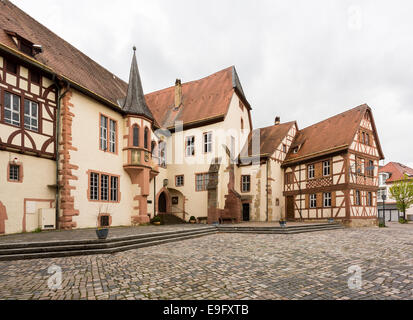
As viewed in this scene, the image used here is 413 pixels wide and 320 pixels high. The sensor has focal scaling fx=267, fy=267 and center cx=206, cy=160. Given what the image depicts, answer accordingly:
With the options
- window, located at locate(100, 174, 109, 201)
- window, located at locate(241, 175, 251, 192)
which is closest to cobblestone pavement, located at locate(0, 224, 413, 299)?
window, located at locate(100, 174, 109, 201)

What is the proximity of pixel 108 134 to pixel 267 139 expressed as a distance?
15.9 metres

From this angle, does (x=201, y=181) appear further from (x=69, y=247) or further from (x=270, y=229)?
(x=69, y=247)

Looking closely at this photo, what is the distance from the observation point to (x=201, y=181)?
A: 900 inches

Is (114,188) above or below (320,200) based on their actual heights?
above

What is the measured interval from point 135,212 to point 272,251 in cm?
1146

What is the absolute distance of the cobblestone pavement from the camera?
15.4ft

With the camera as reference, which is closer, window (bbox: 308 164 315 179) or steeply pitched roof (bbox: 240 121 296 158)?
window (bbox: 308 164 315 179)

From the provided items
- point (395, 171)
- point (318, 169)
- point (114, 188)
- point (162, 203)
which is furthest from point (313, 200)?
point (395, 171)

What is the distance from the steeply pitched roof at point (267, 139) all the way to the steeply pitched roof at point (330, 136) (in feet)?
5.97

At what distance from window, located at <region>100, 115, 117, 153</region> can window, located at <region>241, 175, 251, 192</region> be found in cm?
1246

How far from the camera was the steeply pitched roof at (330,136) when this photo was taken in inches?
862

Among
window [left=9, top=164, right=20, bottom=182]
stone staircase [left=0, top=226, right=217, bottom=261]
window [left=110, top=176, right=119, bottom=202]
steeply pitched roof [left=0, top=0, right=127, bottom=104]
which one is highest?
steeply pitched roof [left=0, top=0, right=127, bottom=104]

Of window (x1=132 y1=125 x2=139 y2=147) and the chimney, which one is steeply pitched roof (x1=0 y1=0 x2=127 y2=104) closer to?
window (x1=132 y1=125 x2=139 y2=147)
